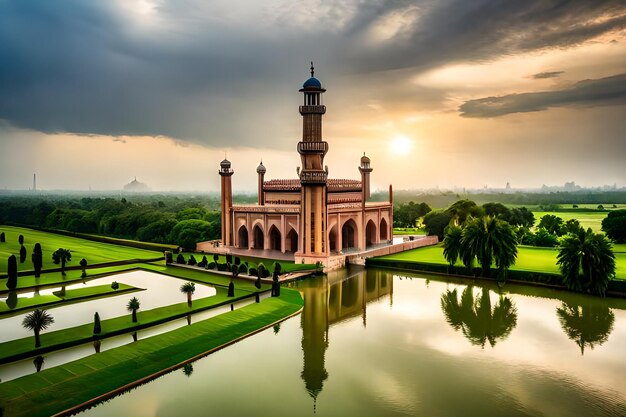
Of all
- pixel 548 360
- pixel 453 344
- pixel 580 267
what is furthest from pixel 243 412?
pixel 580 267

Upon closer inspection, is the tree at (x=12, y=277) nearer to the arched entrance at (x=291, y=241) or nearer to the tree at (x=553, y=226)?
the arched entrance at (x=291, y=241)

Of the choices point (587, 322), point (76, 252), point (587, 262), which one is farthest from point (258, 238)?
Result: point (587, 322)

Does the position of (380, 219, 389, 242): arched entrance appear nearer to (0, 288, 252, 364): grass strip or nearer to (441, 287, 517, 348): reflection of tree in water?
(441, 287, 517, 348): reflection of tree in water

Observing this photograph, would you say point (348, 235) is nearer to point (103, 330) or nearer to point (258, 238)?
point (258, 238)

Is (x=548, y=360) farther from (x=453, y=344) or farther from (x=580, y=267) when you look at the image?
(x=580, y=267)

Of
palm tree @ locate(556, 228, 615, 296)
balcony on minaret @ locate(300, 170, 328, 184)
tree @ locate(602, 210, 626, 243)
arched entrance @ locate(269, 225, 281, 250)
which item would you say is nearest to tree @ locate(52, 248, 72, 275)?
arched entrance @ locate(269, 225, 281, 250)

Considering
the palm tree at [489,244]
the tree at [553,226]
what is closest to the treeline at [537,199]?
the tree at [553,226]
